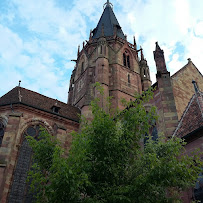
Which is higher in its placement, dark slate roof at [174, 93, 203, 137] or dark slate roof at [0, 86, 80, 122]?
dark slate roof at [0, 86, 80, 122]

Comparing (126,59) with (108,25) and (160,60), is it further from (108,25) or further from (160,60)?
(160,60)

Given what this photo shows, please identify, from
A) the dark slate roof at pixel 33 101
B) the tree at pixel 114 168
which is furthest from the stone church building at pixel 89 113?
the tree at pixel 114 168

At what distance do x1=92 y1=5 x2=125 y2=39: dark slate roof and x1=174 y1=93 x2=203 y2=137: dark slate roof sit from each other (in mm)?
18168

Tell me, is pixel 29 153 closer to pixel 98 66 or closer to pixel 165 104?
pixel 165 104

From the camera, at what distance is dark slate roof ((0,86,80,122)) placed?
14741 millimetres

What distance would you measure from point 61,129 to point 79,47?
16.2 metres

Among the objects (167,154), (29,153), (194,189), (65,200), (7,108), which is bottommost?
(65,200)

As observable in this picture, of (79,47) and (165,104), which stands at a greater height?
(79,47)

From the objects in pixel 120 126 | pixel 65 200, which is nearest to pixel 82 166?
pixel 65 200

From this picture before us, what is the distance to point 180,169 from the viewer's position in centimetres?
573

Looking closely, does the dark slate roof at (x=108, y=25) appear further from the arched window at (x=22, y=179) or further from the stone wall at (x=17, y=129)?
the arched window at (x=22, y=179)

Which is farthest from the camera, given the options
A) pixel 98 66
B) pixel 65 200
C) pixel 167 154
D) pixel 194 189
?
pixel 98 66

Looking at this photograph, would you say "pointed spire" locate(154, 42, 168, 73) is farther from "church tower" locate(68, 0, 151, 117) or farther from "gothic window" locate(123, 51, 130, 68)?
"gothic window" locate(123, 51, 130, 68)

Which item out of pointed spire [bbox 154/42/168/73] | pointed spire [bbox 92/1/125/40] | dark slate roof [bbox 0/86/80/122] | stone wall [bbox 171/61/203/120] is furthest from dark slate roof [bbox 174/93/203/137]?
pointed spire [bbox 92/1/125/40]
